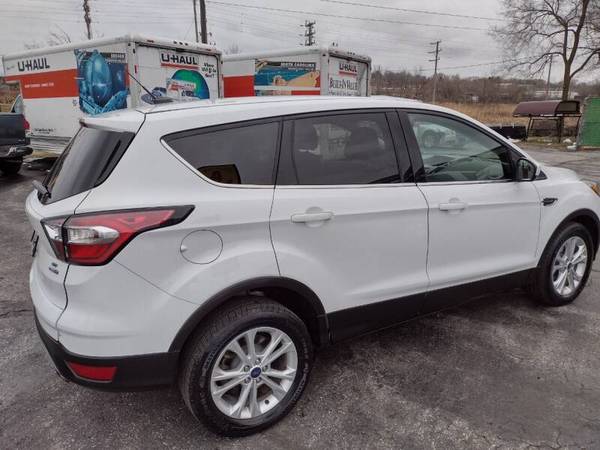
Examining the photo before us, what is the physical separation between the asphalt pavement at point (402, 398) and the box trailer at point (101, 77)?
5.51 metres

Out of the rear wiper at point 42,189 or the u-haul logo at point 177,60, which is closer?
the rear wiper at point 42,189

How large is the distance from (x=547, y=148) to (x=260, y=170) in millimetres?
18790

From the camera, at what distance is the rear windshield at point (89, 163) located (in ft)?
6.86

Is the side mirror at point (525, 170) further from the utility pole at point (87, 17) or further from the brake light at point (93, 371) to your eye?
the utility pole at point (87, 17)

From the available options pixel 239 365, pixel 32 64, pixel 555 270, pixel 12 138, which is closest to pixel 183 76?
pixel 12 138

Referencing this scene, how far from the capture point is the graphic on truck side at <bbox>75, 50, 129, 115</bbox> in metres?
8.11

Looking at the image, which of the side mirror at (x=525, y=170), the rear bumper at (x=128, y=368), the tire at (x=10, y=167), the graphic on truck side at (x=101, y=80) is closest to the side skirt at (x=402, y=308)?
the side mirror at (x=525, y=170)

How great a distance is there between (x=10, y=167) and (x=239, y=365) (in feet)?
33.7

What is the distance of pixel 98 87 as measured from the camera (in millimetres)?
8492

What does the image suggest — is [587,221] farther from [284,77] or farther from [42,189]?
[284,77]

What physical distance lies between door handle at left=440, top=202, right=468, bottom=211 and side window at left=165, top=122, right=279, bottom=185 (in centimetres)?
115

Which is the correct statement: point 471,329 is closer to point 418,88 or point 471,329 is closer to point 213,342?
point 213,342

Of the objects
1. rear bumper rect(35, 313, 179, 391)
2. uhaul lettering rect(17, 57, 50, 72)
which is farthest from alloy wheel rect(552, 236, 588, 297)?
uhaul lettering rect(17, 57, 50, 72)

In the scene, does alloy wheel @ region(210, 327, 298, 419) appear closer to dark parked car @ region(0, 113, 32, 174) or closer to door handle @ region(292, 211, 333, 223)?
door handle @ region(292, 211, 333, 223)
